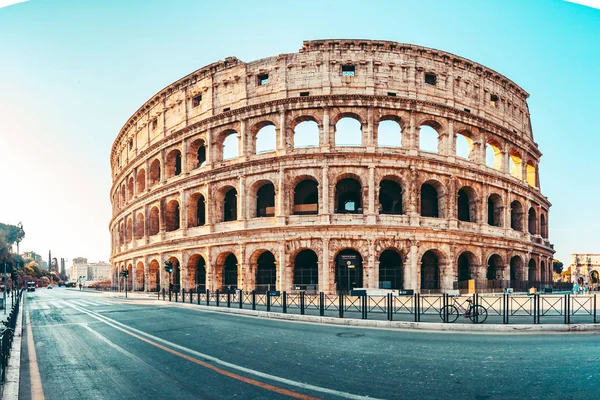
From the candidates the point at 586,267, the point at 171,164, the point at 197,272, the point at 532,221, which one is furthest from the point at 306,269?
the point at 586,267

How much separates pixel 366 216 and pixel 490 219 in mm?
14212

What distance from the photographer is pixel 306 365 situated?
6.68 meters

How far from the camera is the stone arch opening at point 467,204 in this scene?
29281mm

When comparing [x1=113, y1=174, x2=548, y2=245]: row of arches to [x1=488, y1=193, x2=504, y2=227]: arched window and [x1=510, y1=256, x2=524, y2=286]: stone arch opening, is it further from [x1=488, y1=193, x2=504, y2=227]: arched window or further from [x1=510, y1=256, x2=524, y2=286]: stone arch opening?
[x1=510, y1=256, x2=524, y2=286]: stone arch opening

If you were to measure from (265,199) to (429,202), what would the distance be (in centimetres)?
1322

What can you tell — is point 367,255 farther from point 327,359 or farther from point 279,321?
point 327,359

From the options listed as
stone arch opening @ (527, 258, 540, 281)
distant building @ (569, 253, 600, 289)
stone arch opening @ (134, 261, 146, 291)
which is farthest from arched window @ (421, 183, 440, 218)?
distant building @ (569, 253, 600, 289)

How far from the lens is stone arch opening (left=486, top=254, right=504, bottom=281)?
30.4 meters

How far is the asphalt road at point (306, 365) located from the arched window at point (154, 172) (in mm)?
28101

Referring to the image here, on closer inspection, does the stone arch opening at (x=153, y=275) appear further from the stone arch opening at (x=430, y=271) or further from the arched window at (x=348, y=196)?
the stone arch opening at (x=430, y=271)

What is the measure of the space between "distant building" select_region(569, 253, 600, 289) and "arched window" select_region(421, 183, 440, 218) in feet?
181

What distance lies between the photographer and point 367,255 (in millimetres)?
25047

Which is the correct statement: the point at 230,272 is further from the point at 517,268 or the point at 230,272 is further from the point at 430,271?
the point at 517,268

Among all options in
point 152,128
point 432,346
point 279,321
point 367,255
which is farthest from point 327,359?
point 152,128
